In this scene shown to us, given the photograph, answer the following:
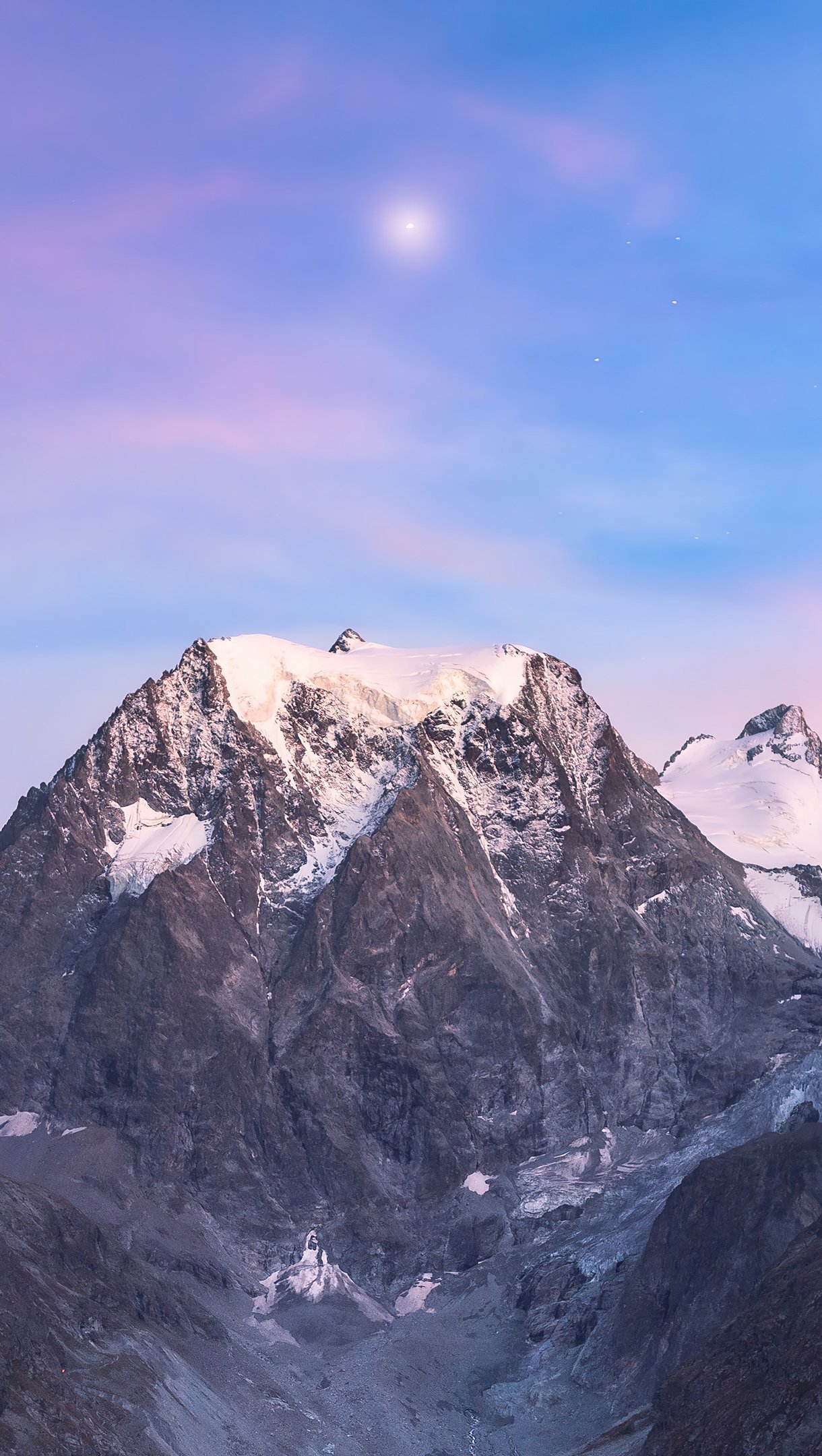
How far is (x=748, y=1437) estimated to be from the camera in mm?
199000

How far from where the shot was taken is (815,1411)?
19425cm

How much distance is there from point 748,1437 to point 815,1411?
831 centimetres
